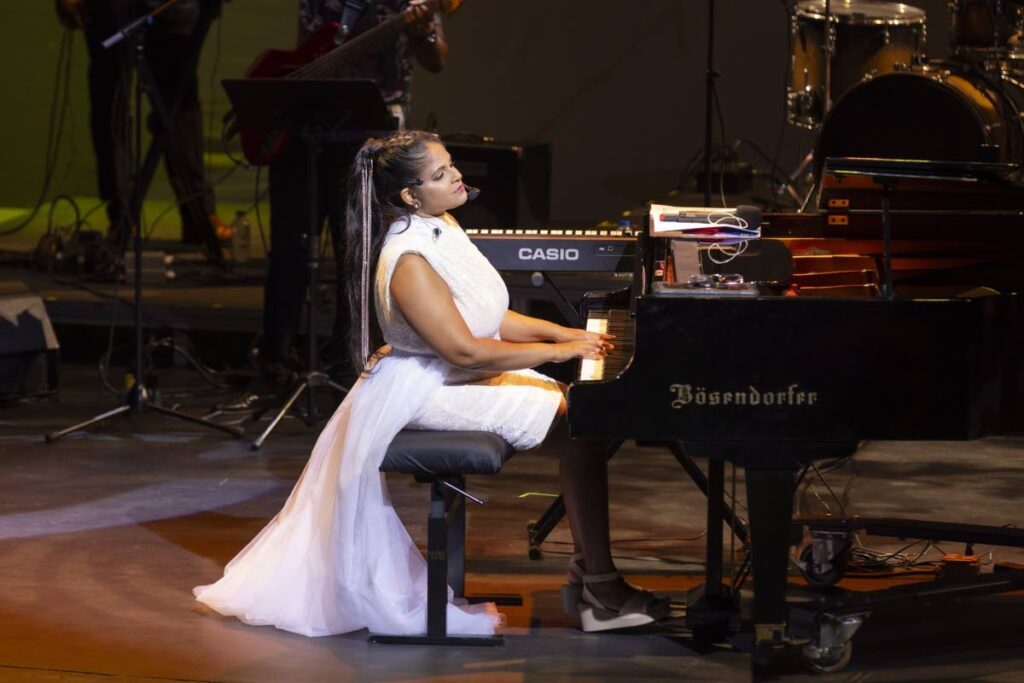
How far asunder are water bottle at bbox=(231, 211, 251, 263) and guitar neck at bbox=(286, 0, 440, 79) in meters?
2.92

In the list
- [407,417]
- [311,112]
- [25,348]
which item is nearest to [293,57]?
[311,112]

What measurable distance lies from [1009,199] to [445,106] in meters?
5.87

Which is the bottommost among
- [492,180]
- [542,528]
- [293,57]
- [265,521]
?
[265,521]

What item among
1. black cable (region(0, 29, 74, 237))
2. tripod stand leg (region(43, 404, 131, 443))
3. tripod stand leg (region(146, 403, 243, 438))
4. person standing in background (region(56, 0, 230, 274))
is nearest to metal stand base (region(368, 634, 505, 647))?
tripod stand leg (region(146, 403, 243, 438))

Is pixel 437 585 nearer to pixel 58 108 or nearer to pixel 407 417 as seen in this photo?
pixel 407 417

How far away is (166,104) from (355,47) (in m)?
2.76

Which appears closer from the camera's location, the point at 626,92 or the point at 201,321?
the point at 201,321

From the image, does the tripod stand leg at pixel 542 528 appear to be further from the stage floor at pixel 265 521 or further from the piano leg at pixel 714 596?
the piano leg at pixel 714 596

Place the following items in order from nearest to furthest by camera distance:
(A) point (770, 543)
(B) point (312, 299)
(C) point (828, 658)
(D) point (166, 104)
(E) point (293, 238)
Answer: (A) point (770, 543), (C) point (828, 658), (B) point (312, 299), (E) point (293, 238), (D) point (166, 104)

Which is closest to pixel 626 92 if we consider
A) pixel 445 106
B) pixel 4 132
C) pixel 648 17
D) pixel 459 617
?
pixel 648 17

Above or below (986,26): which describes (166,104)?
below

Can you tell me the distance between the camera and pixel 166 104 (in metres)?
8.52

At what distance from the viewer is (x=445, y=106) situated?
9.61m

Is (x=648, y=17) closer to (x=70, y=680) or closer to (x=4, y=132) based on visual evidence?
(x=4, y=132)
